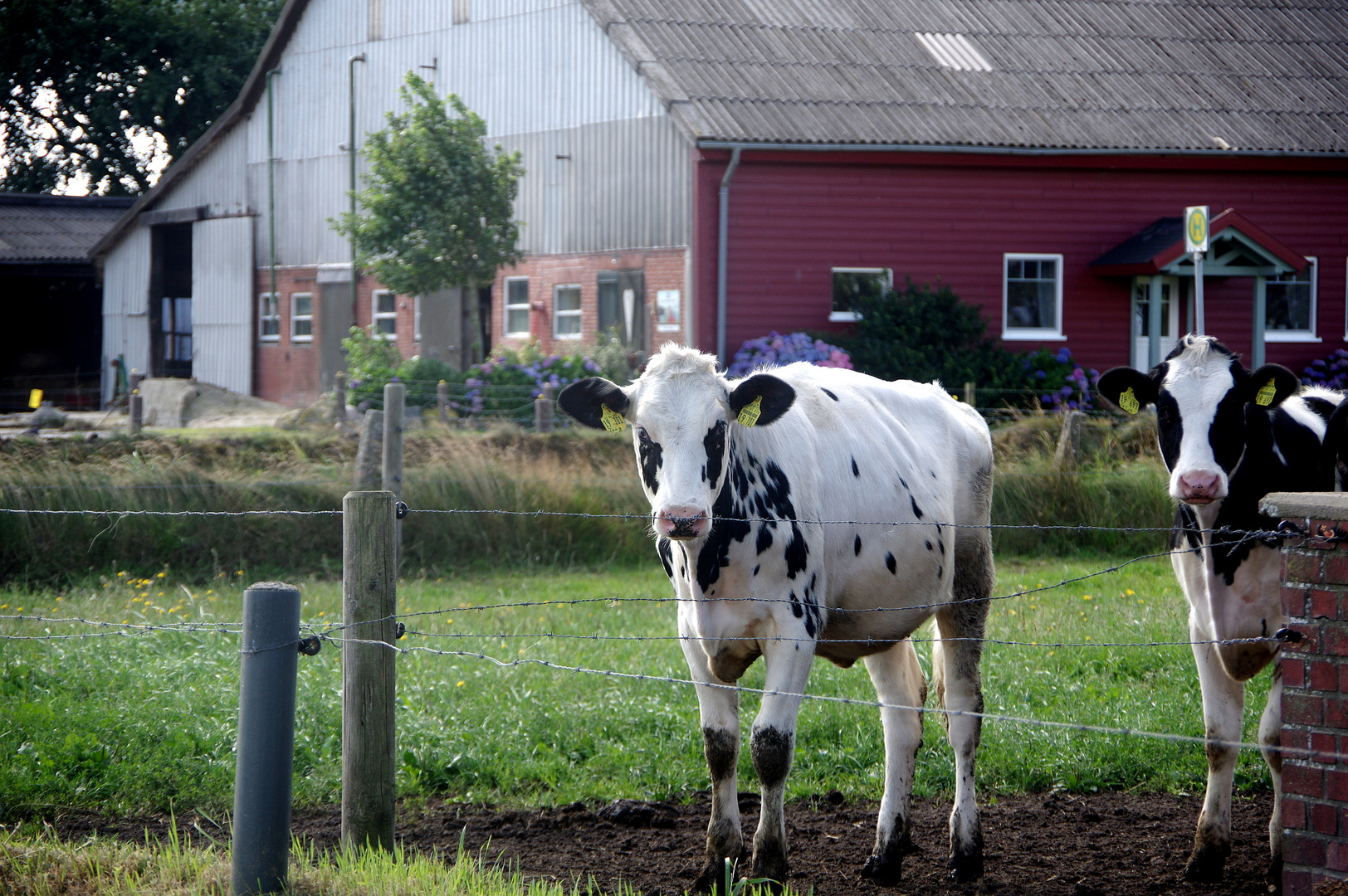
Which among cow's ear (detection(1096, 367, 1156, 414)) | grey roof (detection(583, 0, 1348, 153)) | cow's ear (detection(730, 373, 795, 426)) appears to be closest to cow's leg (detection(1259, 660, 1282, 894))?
cow's ear (detection(1096, 367, 1156, 414))

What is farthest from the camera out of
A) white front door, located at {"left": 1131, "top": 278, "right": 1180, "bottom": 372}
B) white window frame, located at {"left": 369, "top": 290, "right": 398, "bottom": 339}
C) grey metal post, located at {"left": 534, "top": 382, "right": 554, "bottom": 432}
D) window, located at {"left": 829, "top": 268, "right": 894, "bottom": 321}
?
white window frame, located at {"left": 369, "top": 290, "right": 398, "bottom": 339}

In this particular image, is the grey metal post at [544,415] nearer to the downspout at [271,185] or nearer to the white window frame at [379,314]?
the white window frame at [379,314]

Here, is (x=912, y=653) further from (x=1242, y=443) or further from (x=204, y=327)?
(x=204, y=327)

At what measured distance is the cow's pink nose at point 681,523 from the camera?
Result: 479 cm

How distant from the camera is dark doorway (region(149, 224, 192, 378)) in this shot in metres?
32.0

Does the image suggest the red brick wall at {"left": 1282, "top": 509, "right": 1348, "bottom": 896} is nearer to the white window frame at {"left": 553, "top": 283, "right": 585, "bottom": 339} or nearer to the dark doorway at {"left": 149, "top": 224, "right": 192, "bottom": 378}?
the white window frame at {"left": 553, "top": 283, "right": 585, "bottom": 339}

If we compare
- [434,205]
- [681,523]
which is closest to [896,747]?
[681,523]

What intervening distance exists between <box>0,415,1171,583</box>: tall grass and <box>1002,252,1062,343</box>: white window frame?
8182mm

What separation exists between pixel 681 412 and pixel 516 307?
1972 centimetres

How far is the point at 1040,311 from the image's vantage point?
74.2 ft

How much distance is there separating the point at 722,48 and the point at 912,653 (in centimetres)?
1698

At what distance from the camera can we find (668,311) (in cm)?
2141

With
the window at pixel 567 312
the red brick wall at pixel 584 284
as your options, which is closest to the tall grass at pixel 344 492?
the red brick wall at pixel 584 284

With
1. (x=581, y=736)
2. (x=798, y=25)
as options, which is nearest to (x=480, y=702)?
(x=581, y=736)
